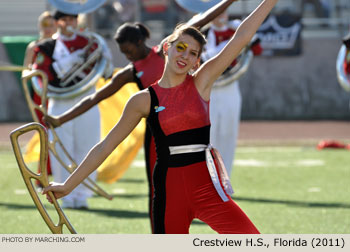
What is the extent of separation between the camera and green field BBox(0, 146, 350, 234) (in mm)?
7414

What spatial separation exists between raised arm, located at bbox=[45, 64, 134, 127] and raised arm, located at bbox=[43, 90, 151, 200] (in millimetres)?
1570

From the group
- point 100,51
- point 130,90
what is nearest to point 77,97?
point 100,51

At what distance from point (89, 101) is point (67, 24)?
9.27 ft

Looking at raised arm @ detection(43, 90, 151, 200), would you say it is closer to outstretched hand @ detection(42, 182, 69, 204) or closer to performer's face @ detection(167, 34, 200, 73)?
outstretched hand @ detection(42, 182, 69, 204)

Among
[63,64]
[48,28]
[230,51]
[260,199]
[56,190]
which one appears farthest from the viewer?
[48,28]

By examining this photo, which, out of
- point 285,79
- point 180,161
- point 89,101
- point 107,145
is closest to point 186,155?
point 180,161

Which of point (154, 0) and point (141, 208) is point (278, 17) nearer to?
point (154, 0)

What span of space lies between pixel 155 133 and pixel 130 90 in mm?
6410

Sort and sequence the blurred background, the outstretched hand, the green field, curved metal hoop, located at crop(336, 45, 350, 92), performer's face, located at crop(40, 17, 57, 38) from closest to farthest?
the outstretched hand < the green field < curved metal hoop, located at crop(336, 45, 350, 92) < performer's face, located at crop(40, 17, 57, 38) < the blurred background

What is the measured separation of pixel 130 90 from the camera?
11031mm

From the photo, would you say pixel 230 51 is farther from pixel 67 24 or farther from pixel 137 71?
pixel 67 24

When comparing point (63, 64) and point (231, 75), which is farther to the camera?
point (231, 75)

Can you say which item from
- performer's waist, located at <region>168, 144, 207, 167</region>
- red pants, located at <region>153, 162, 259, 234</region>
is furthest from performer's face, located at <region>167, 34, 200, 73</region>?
red pants, located at <region>153, 162, 259, 234</region>

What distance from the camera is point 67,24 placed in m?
8.80
